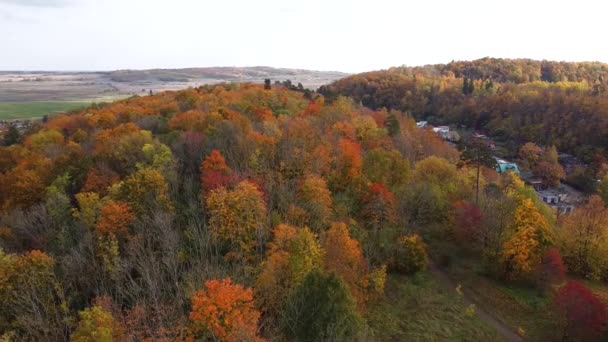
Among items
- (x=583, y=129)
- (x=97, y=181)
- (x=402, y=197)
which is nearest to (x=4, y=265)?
(x=97, y=181)

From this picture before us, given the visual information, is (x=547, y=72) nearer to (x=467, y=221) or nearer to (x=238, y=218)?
(x=467, y=221)

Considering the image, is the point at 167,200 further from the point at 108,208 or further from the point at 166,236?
the point at 166,236

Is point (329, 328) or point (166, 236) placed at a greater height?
point (166, 236)

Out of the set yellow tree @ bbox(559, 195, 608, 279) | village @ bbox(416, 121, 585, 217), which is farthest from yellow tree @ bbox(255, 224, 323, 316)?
village @ bbox(416, 121, 585, 217)

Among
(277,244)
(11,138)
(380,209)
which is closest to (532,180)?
(380,209)

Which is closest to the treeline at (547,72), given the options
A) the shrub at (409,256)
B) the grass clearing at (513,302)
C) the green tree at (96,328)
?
the grass clearing at (513,302)

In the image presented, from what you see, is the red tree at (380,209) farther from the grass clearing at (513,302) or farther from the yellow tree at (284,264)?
the yellow tree at (284,264)
